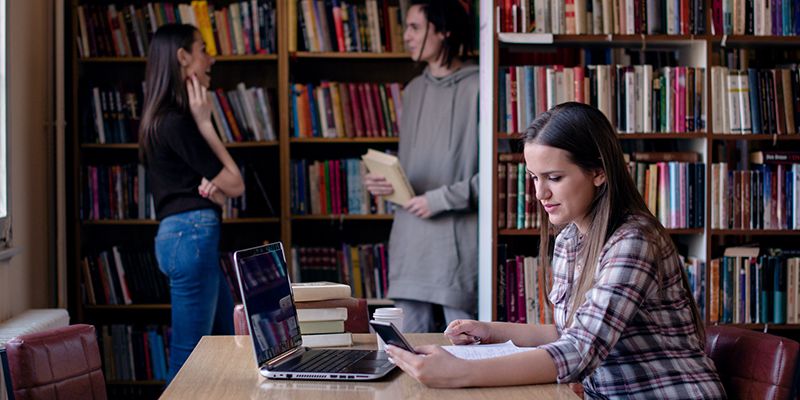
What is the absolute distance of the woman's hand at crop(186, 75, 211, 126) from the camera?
388 centimetres

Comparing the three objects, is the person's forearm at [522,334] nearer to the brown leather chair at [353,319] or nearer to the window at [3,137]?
the brown leather chair at [353,319]

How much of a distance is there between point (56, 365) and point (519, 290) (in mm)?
2149

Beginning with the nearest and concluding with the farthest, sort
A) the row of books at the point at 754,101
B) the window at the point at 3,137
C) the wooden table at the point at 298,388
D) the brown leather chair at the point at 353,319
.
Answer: the wooden table at the point at 298,388, the brown leather chair at the point at 353,319, the window at the point at 3,137, the row of books at the point at 754,101

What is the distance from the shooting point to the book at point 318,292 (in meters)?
2.36

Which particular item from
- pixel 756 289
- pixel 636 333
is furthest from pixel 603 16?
pixel 636 333

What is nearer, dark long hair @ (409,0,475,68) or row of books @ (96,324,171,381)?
dark long hair @ (409,0,475,68)

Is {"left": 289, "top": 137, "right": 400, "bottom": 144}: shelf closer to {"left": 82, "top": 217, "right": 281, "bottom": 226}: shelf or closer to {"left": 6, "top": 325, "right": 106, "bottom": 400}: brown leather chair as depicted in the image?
{"left": 82, "top": 217, "right": 281, "bottom": 226}: shelf

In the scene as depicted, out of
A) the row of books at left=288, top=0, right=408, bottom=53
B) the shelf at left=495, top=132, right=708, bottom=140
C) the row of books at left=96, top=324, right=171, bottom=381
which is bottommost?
the row of books at left=96, top=324, right=171, bottom=381

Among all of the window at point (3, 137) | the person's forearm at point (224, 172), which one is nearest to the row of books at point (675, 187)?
the person's forearm at point (224, 172)

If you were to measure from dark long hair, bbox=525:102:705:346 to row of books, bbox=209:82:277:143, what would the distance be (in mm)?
2688

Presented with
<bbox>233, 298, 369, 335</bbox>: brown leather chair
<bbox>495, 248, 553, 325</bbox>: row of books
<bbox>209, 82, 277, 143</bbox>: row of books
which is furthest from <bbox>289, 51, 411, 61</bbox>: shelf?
<bbox>233, 298, 369, 335</bbox>: brown leather chair

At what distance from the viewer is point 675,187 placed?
151 inches

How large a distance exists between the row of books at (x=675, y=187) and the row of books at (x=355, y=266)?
138 cm

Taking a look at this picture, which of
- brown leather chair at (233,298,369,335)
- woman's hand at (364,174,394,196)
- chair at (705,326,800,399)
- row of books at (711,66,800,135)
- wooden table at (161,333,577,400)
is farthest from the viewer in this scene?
woman's hand at (364,174,394,196)
